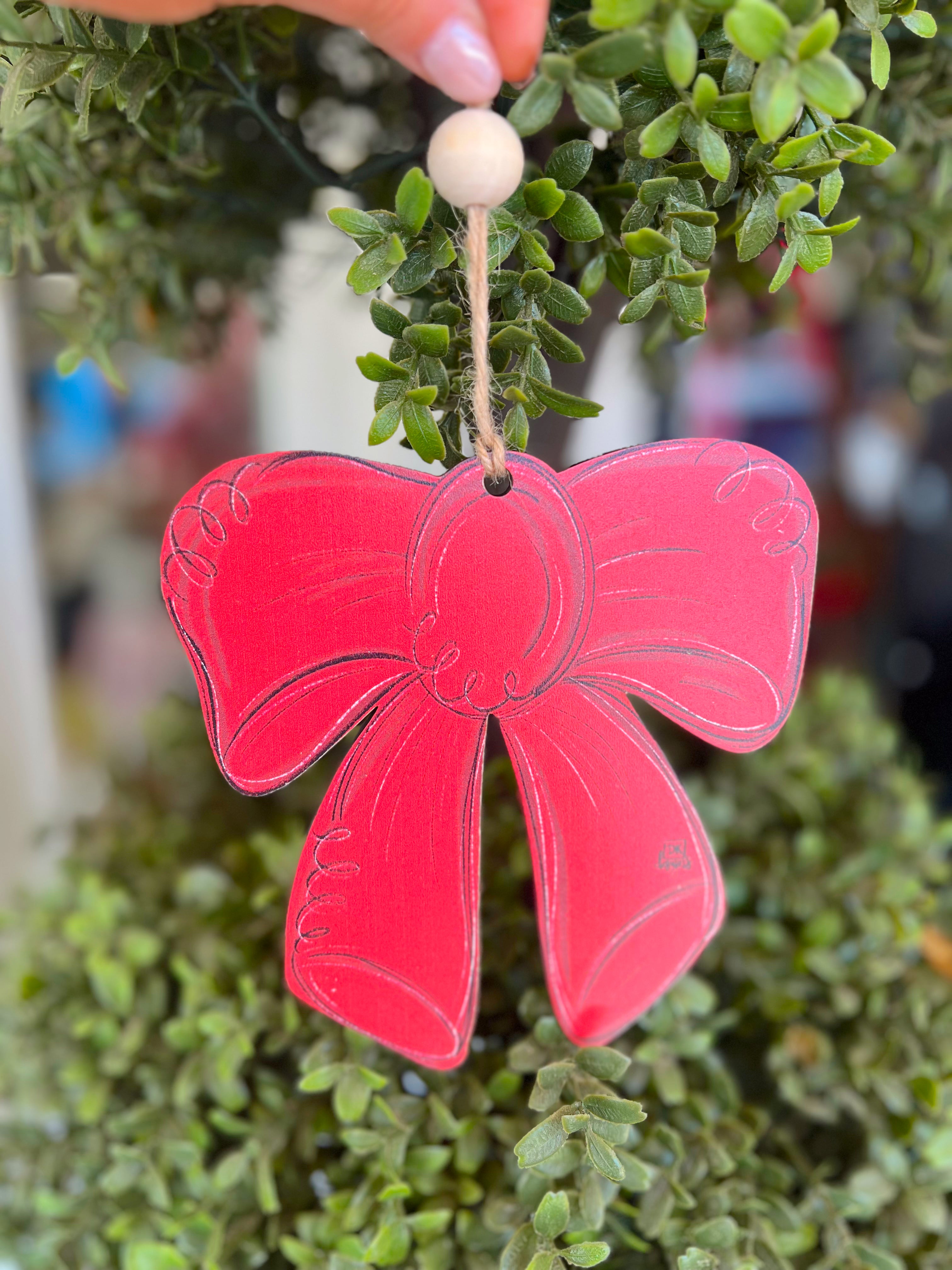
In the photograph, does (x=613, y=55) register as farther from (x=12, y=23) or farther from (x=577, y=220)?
(x=12, y=23)

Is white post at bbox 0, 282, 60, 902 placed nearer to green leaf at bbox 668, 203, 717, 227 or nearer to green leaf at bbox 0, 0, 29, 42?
green leaf at bbox 0, 0, 29, 42

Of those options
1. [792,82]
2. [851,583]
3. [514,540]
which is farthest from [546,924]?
[851,583]

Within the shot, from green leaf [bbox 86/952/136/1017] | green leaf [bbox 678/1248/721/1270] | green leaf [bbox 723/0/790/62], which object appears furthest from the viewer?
green leaf [bbox 86/952/136/1017]

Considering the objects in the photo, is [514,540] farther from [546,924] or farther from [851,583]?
[851,583]

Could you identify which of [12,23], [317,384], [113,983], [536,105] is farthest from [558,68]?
[317,384]

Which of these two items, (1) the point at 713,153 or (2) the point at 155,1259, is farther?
(2) the point at 155,1259

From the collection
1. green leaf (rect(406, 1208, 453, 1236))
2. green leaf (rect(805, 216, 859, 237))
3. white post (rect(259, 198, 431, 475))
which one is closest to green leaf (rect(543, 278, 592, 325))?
green leaf (rect(805, 216, 859, 237))

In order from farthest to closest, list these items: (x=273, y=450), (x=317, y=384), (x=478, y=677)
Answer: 1. (x=317, y=384)
2. (x=273, y=450)
3. (x=478, y=677)
